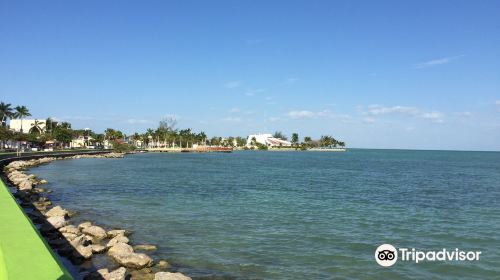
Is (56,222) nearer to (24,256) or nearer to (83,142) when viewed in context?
(24,256)

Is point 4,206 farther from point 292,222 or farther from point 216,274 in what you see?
point 292,222

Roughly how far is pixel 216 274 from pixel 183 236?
6212mm

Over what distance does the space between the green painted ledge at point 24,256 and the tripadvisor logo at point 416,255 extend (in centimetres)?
→ 1260

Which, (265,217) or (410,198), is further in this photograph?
(410,198)

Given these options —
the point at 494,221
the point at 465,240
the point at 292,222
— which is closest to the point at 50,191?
the point at 292,222

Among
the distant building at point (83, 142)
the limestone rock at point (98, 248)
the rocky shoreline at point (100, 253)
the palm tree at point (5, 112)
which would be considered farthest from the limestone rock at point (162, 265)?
the distant building at point (83, 142)

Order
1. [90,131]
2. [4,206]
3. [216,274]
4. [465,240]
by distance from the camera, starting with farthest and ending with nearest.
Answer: [90,131]
[465,240]
[4,206]
[216,274]

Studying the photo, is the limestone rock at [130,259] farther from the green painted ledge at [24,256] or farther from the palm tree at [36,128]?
the palm tree at [36,128]

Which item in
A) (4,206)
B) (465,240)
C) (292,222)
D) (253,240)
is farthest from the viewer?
(292,222)

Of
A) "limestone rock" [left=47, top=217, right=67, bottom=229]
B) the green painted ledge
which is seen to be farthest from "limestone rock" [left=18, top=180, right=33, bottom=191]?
the green painted ledge

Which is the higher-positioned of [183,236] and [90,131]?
[90,131]

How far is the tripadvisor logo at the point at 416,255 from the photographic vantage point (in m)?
17.3

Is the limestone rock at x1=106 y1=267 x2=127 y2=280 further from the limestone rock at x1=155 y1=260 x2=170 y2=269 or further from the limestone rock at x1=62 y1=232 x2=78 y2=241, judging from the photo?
the limestone rock at x1=62 y1=232 x2=78 y2=241

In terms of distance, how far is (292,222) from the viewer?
83.1 ft
